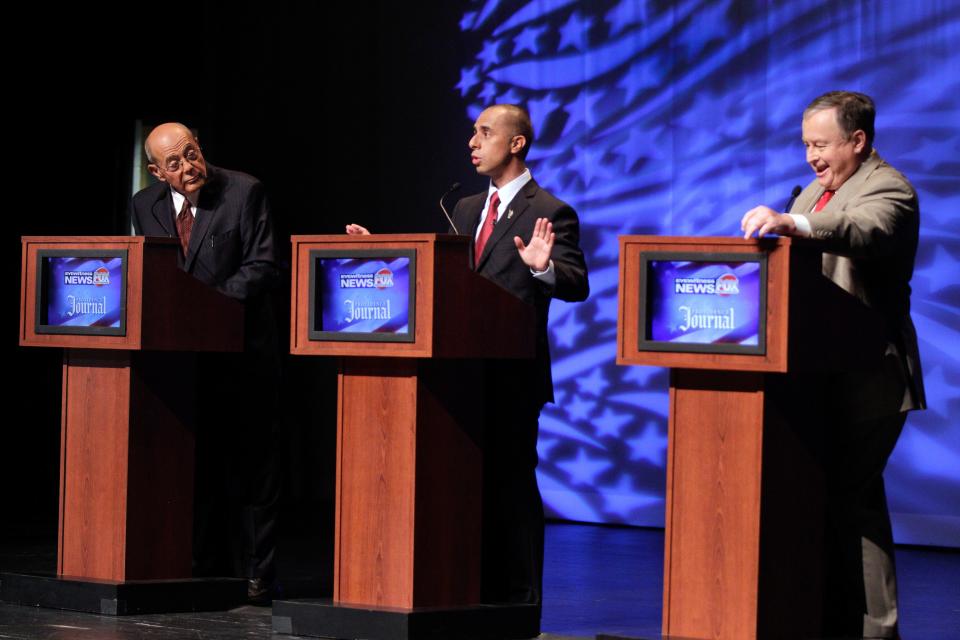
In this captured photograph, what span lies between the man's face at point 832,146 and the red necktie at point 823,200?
0.05 meters

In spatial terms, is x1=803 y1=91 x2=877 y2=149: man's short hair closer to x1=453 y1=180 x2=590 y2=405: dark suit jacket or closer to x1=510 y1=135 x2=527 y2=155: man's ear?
x1=453 y1=180 x2=590 y2=405: dark suit jacket

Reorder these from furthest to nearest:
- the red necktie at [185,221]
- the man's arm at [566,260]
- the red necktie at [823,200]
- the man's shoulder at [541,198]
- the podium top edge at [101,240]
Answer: the red necktie at [185,221] → the podium top edge at [101,240] → the man's shoulder at [541,198] → the man's arm at [566,260] → the red necktie at [823,200]

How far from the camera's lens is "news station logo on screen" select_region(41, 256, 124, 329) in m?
4.52

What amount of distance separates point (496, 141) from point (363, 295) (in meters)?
0.68

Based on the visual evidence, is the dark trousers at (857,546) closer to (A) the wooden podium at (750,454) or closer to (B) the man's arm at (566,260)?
(A) the wooden podium at (750,454)

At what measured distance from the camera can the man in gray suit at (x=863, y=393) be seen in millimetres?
3652

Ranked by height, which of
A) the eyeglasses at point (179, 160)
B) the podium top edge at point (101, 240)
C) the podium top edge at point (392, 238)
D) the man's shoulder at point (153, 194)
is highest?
the eyeglasses at point (179, 160)

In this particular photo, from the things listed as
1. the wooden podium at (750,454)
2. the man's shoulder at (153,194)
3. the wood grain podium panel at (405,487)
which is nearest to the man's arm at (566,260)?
the wood grain podium panel at (405,487)

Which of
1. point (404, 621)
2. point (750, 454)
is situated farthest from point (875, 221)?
point (404, 621)

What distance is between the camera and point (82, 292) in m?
4.59

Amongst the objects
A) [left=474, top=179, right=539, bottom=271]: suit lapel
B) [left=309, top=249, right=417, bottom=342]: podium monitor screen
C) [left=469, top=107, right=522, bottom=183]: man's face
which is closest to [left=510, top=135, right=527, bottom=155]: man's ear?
[left=469, top=107, right=522, bottom=183]: man's face

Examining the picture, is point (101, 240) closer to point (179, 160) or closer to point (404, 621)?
point (179, 160)

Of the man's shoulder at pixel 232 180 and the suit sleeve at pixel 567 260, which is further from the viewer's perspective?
the man's shoulder at pixel 232 180

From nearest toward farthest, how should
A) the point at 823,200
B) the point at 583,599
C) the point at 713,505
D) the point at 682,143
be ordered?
the point at 713,505 < the point at 823,200 < the point at 583,599 < the point at 682,143
